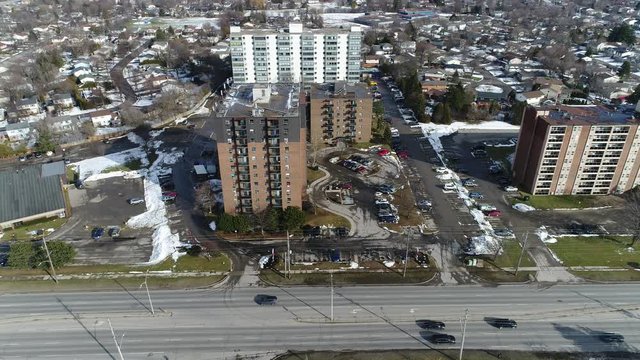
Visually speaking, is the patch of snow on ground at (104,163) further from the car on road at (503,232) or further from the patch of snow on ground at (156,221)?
the car on road at (503,232)

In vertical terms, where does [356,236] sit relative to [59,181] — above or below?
below

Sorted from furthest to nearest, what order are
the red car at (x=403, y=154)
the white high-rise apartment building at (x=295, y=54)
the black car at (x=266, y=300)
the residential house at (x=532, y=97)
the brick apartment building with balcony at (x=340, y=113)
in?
the white high-rise apartment building at (x=295, y=54), the residential house at (x=532, y=97), the brick apartment building with balcony at (x=340, y=113), the red car at (x=403, y=154), the black car at (x=266, y=300)

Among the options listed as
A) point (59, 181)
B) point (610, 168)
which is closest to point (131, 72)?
point (59, 181)

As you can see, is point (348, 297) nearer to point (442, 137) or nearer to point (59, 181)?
point (59, 181)

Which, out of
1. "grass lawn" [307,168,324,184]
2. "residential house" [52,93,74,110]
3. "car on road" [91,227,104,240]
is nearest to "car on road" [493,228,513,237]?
"grass lawn" [307,168,324,184]

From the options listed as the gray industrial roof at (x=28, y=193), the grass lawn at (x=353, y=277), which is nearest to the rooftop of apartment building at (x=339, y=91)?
the grass lawn at (x=353, y=277)

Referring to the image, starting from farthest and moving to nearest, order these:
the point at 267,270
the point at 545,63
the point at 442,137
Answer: the point at 545,63 < the point at 442,137 < the point at 267,270
